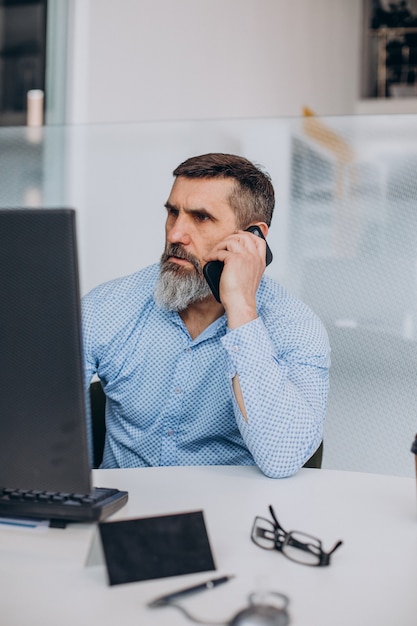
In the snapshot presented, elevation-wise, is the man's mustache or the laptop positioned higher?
the man's mustache

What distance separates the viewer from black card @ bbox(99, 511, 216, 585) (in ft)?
2.82

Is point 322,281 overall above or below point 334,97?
below

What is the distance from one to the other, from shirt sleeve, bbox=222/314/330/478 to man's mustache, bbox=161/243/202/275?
0.33 meters

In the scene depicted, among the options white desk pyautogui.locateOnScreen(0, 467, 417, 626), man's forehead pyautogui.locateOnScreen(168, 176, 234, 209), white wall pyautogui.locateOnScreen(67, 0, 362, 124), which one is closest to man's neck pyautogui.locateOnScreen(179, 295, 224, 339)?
man's forehead pyautogui.locateOnScreen(168, 176, 234, 209)

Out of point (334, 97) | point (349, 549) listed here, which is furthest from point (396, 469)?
point (334, 97)

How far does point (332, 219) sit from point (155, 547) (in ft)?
5.21

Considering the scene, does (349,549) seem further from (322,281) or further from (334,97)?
(334,97)

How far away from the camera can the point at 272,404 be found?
139 centimetres

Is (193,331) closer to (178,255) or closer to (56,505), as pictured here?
(178,255)

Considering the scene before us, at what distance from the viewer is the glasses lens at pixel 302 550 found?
3.09 feet

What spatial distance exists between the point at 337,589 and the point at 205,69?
3.80 metres

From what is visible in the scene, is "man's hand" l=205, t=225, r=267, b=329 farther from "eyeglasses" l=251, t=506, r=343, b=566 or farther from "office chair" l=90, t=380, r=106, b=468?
"eyeglasses" l=251, t=506, r=343, b=566

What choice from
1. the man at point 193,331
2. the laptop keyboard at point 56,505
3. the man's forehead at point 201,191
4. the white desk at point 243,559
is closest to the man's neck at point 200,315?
the man at point 193,331

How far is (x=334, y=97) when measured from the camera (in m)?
6.44
